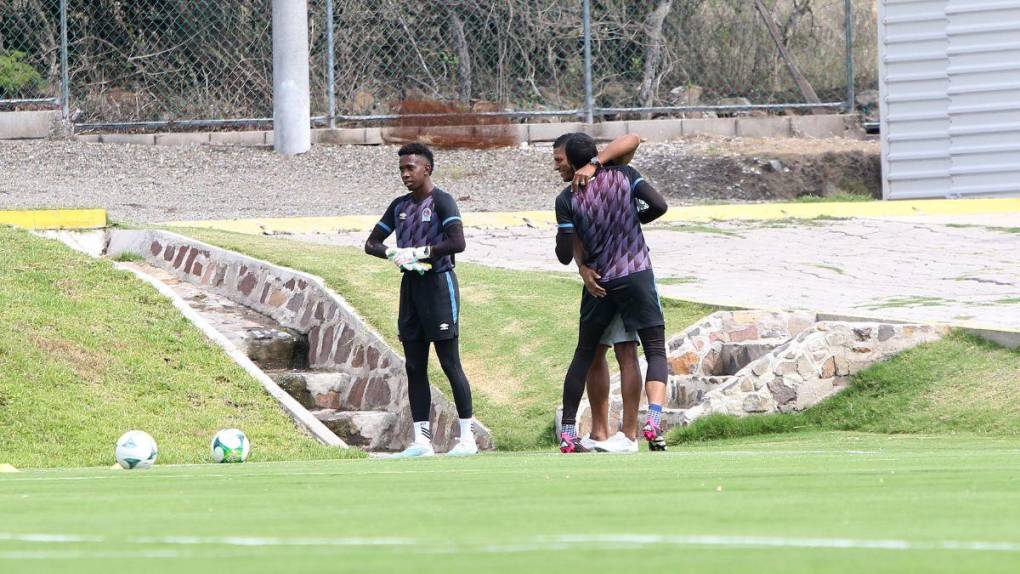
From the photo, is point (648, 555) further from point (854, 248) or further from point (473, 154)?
point (473, 154)

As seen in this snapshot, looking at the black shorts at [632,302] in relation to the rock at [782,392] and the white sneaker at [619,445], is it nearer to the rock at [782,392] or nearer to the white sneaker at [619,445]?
the white sneaker at [619,445]

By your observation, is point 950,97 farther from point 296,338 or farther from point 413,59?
point 296,338

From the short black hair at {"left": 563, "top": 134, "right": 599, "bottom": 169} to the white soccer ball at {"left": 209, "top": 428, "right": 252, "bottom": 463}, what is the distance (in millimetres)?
2531

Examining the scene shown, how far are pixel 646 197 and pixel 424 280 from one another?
1.44 meters

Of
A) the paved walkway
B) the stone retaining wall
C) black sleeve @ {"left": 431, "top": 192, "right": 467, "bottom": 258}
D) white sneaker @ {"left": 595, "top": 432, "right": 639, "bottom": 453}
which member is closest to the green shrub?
the stone retaining wall

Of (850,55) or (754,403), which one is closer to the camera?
(754,403)

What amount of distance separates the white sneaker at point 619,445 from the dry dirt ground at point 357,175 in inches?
439

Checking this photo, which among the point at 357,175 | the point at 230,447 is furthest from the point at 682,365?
the point at 357,175

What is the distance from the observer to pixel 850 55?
2355 centimetres

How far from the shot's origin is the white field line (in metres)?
4.07

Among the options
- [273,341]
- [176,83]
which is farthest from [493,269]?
[176,83]

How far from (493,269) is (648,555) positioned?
35.8 ft

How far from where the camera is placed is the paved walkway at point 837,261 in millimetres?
12841

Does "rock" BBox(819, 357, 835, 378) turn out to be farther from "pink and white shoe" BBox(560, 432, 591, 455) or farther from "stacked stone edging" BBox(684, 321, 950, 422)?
"pink and white shoe" BBox(560, 432, 591, 455)
